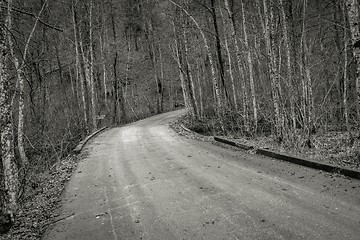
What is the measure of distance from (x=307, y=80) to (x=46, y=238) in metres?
9.27

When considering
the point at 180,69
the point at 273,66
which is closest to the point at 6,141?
the point at 273,66

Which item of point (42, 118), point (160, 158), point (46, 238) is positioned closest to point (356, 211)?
point (46, 238)

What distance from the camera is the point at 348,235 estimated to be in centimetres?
362

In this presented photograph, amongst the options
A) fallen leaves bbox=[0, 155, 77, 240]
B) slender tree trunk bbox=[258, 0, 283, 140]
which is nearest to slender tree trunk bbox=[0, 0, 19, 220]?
fallen leaves bbox=[0, 155, 77, 240]

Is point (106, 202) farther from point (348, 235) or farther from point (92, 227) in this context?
point (348, 235)

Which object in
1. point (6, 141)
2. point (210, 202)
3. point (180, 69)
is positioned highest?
point (180, 69)

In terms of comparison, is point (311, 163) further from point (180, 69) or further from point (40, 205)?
point (180, 69)

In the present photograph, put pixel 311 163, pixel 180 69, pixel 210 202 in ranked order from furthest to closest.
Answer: pixel 180 69 → pixel 311 163 → pixel 210 202

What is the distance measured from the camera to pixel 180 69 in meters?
20.2

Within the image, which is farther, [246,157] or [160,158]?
[160,158]

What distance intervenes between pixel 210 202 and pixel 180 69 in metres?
15.9

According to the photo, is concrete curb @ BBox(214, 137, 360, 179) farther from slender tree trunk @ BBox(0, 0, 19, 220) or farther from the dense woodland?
slender tree trunk @ BBox(0, 0, 19, 220)

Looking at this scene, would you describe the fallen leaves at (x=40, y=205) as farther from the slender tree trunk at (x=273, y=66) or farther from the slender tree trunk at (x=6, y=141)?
the slender tree trunk at (x=273, y=66)

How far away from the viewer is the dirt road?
4.12m
